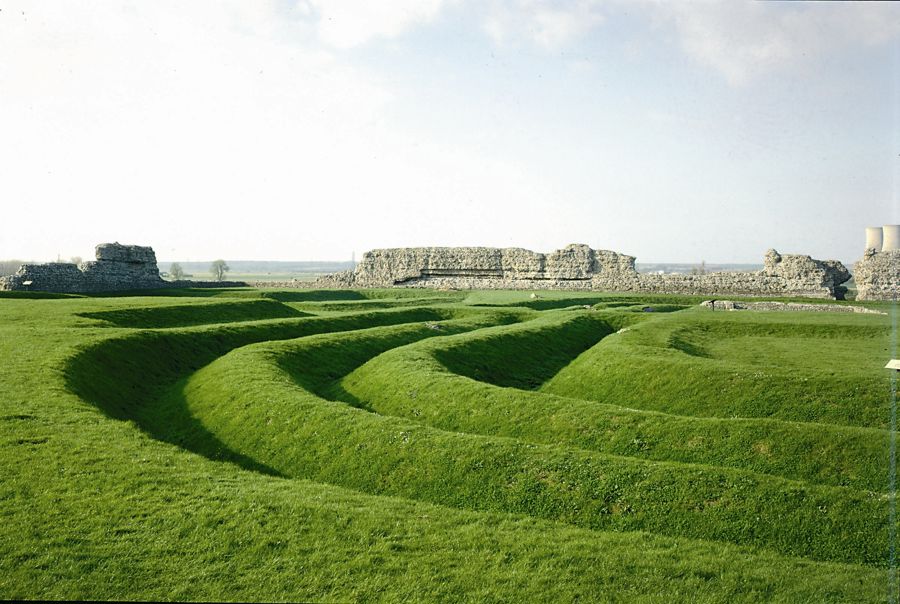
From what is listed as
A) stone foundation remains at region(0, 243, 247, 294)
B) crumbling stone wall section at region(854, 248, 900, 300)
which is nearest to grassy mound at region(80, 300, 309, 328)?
stone foundation remains at region(0, 243, 247, 294)

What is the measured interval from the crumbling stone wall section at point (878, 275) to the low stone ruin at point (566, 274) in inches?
130

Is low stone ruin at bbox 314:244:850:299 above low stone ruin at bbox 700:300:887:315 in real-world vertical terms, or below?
above

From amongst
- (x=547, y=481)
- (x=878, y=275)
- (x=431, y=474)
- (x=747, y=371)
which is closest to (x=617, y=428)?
(x=547, y=481)

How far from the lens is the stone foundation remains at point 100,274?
163ft

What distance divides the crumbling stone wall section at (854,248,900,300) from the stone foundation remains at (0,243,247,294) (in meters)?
71.3

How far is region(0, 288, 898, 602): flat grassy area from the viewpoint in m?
9.62

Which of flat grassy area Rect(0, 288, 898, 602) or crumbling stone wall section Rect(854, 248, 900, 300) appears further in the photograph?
crumbling stone wall section Rect(854, 248, 900, 300)

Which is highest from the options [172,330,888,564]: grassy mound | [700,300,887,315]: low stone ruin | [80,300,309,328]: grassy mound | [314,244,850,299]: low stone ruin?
[314,244,850,299]: low stone ruin

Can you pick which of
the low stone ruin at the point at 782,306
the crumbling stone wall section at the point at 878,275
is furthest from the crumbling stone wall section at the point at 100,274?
the crumbling stone wall section at the point at 878,275

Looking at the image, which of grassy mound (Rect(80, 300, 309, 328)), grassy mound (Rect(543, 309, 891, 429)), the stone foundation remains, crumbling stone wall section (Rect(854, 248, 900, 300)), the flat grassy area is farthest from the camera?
crumbling stone wall section (Rect(854, 248, 900, 300))

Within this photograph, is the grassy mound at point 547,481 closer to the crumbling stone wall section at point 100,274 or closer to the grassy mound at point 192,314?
the grassy mound at point 192,314

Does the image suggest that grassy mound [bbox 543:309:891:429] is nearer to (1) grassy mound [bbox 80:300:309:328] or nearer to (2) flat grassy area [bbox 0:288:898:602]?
(2) flat grassy area [bbox 0:288:898:602]

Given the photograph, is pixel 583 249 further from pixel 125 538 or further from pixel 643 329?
pixel 125 538

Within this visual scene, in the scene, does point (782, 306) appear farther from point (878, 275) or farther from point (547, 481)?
point (547, 481)
